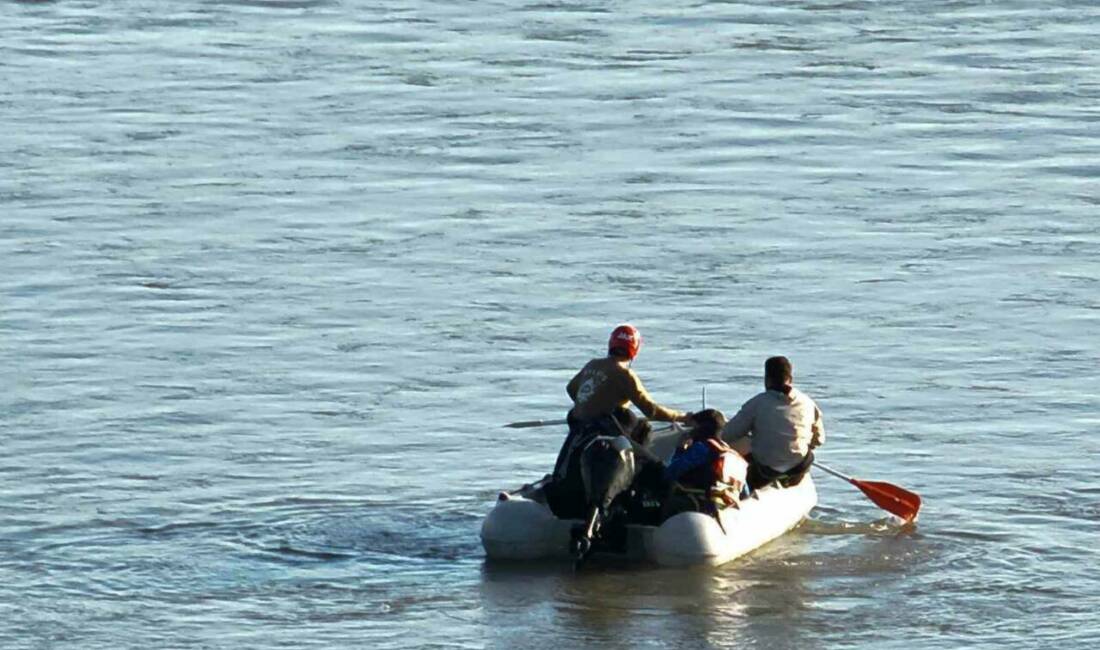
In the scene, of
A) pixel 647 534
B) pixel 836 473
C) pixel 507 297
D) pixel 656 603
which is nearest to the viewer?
pixel 656 603

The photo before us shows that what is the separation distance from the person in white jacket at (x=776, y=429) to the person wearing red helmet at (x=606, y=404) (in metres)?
0.60

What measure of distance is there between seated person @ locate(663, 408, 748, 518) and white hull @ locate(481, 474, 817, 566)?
114 mm

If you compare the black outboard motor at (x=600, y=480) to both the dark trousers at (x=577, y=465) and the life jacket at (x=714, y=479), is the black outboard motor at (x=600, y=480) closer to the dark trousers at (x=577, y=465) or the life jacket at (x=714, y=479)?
the dark trousers at (x=577, y=465)

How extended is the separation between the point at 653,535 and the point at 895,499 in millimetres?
2129

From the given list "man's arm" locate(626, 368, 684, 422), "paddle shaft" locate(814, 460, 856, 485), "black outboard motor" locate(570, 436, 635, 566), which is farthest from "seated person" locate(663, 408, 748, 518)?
"paddle shaft" locate(814, 460, 856, 485)

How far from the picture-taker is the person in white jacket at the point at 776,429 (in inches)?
704

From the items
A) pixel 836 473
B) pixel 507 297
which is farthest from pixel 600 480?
pixel 507 297

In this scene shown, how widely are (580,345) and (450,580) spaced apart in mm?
6779

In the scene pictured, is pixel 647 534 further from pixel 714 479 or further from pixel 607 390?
pixel 607 390

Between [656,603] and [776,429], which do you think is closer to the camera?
[656,603]

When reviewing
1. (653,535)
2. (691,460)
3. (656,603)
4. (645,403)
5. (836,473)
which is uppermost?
(645,403)

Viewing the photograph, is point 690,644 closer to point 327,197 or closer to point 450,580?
point 450,580

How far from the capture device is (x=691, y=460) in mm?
17250

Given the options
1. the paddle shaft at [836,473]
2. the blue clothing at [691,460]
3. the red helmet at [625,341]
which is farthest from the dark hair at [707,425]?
the paddle shaft at [836,473]
